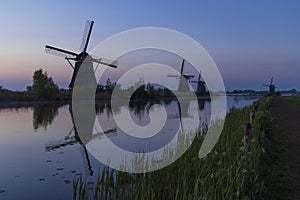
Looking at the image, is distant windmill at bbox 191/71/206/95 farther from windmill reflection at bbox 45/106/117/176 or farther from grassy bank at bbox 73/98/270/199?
grassy bank at bbox 73/98/270/199

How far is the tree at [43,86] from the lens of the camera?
133 feet

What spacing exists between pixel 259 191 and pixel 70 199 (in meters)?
3.18

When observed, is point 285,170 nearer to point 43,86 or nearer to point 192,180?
point 192,180

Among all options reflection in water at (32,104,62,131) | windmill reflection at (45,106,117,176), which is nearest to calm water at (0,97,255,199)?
windmill reflection at (45,106,117,176)

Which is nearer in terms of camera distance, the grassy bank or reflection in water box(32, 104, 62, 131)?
the grassy bank

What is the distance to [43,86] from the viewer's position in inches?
1599

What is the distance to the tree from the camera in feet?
133

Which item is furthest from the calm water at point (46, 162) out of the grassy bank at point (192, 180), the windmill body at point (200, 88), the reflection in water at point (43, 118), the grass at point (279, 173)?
the windmill body at point (200, 88)

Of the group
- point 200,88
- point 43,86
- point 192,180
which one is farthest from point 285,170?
point 200,88

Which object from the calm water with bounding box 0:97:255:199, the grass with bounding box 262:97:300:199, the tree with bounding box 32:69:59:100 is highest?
the tree with bounding box 32:69:59:100

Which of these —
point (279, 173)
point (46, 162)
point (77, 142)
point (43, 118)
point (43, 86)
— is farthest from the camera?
point (43, 86)

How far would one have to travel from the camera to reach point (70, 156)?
29.1 feet

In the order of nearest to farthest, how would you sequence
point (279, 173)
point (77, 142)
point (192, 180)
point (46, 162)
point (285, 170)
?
point (192, 180) → point (279, 173) → point (285, 170) → point (46, 162) → point (77, 142)

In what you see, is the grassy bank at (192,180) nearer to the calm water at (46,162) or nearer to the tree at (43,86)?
the calm water at (46,162)
